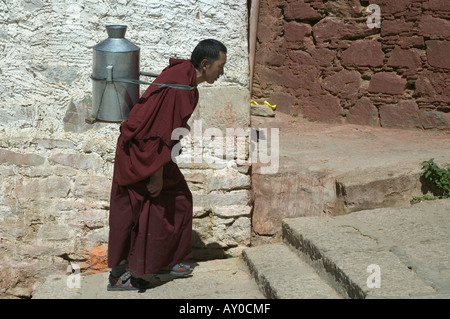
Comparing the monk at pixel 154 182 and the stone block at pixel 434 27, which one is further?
the stone block at pixel 434 27

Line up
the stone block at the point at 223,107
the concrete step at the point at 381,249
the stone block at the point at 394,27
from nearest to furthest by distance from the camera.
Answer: the concrete step at the point at 381,249 → the stone block at the point at 223,107 → the stone block at the point at 394,27

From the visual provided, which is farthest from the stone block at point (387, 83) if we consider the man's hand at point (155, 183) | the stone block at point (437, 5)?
the man's hand at point (155, 183)

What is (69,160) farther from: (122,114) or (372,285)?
(372,285)

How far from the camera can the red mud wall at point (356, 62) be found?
23.3 feet

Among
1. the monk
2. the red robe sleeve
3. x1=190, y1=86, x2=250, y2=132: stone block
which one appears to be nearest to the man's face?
the monk

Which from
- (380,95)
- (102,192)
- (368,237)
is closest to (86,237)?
(102,192)

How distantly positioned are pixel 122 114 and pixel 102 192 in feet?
2.98

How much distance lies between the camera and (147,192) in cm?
431

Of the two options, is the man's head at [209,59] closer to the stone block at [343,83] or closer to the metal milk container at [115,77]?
the metal milk container at [115,77]

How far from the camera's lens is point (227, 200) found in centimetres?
507

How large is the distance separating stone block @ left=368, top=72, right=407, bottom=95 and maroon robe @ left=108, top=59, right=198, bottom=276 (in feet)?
11.4

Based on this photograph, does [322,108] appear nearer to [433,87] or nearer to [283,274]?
[433,87]

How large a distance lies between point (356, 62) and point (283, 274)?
12.0ft

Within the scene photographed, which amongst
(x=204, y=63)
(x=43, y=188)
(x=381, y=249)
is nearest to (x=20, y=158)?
(x=43, y=188)
